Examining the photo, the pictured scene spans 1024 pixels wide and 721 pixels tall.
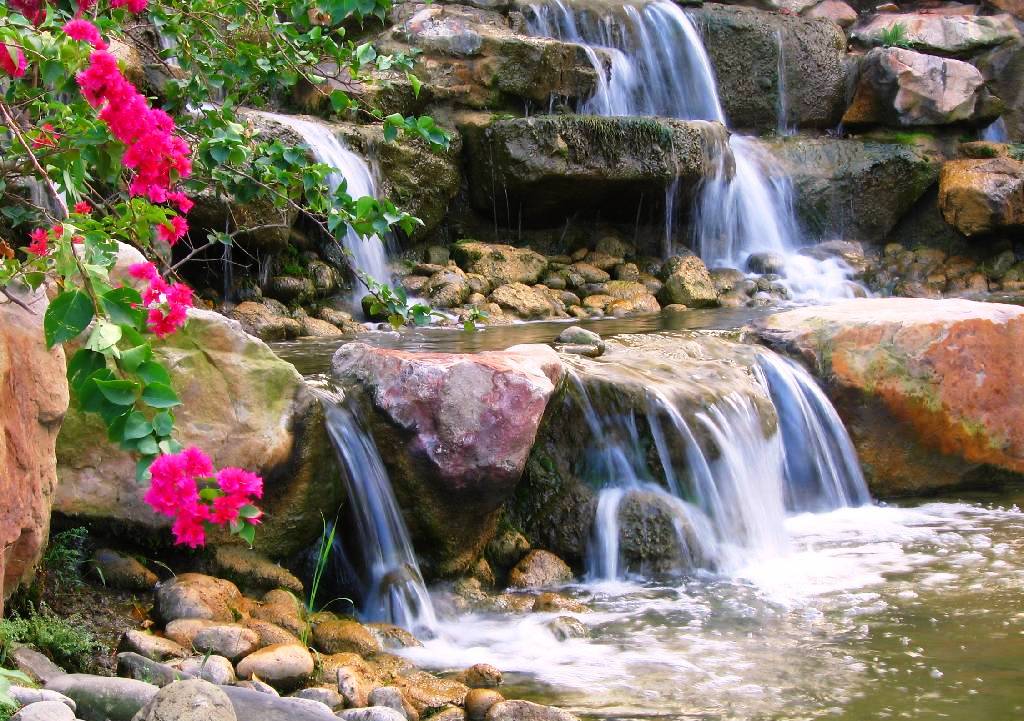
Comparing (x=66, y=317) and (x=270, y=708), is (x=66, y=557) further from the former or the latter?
(x=66, y=317)

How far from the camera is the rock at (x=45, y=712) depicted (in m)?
2.46

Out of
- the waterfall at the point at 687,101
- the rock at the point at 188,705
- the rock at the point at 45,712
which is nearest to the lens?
the rock at the point at 45,712

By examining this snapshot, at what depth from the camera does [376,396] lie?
199 inches

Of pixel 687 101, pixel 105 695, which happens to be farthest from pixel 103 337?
pixel 687 101

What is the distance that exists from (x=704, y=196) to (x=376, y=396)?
9.99 meters

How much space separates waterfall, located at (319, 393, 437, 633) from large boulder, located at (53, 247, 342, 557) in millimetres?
104

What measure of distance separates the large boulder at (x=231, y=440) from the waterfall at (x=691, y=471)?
153 centimetres

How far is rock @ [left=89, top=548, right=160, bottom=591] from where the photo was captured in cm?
407

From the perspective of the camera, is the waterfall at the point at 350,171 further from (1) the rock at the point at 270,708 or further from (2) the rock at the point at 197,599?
(1) the rock at the point at 270,708

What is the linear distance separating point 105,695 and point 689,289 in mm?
10208

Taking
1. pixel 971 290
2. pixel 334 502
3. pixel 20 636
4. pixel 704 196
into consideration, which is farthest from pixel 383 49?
pixel 20 636

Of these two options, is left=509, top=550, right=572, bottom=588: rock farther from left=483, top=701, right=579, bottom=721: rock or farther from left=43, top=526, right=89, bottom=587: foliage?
left=43, top=526, right=89, bottom=587: foliage

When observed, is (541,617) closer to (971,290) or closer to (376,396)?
(376,396)

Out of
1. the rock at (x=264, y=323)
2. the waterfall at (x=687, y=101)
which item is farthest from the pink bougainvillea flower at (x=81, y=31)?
the waterfall at (x=687, y=101)
